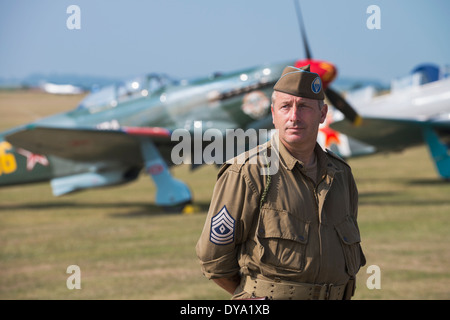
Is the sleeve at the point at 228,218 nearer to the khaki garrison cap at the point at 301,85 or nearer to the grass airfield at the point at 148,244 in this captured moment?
the khaki garrison cap at the point at 301,85

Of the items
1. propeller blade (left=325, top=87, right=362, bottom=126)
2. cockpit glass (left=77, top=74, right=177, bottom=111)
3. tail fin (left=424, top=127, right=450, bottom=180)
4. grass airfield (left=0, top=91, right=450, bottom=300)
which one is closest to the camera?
grass airfield (left=0, top=91, right=450, bottom=300)

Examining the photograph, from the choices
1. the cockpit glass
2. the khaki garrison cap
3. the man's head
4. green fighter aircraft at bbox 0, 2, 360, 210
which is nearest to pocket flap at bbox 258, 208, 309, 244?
the man's head

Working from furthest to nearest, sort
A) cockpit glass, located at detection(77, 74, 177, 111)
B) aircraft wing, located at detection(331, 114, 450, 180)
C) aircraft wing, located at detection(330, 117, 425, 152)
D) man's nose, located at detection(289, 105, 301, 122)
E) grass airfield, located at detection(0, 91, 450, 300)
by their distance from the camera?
1. aircraft wing, located at detection(330, 117, 425, 152)
2. aircraft wing, located at detection(331, 114, 450, 180)
3. cockpit glass, located at detection(77, 74, 177, 111)
4. grass airfield, located at detection(0, 91, 450, 300)
5. man's nose, located at detection(289, 105, 301, 122)

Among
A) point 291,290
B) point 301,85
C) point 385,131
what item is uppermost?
point 301,85

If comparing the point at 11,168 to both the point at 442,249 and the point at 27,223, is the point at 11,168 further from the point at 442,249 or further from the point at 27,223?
the point at 442,249

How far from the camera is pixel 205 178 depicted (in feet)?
67.9

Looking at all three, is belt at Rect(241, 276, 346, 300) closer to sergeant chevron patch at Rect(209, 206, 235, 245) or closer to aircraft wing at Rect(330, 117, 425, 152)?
sergeant chevron patch at Rect(209, 206, 235, 245)

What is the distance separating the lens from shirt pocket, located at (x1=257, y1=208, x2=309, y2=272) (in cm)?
268

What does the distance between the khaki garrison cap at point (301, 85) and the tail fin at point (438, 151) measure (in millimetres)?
13348

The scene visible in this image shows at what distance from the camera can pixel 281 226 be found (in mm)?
2686

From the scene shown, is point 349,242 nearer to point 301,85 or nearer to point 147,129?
point 301,85

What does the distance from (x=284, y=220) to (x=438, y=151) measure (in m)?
13.5

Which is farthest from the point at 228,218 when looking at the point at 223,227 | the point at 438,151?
the point at 438,151
